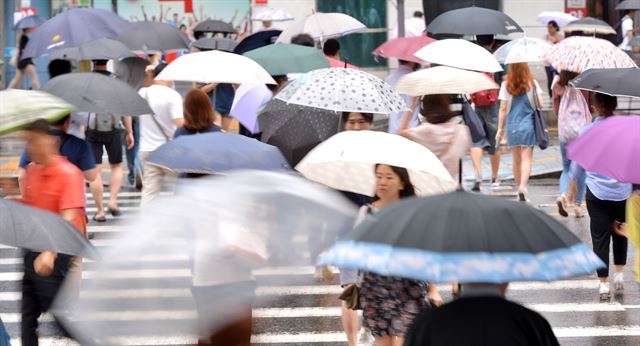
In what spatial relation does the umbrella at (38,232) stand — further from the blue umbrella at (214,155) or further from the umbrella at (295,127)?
the umbrella at (295,127)

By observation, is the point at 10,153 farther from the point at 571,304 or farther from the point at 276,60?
the point at 571,304

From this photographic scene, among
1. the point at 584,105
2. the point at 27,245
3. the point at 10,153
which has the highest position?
the point at 27,245

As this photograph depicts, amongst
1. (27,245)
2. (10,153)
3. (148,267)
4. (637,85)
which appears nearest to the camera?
(148,267)

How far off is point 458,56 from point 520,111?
2.28 m

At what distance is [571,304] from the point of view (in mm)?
10133

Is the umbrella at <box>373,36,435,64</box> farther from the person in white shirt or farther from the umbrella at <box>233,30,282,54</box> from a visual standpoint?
the person in white shirt

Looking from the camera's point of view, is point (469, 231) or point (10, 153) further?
point (10, 153)

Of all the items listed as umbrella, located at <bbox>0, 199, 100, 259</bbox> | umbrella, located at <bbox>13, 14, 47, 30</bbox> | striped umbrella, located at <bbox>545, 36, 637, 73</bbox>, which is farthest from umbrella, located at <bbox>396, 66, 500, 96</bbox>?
umbrella, located at <bbox>13, 14, 47, 30</bbox>

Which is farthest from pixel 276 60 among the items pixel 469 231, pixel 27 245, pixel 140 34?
pixel 469 231

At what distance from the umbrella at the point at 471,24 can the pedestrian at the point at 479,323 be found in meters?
12.0

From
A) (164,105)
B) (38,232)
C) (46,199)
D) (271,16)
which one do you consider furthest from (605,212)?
(271,16)

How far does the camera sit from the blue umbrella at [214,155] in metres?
5.95

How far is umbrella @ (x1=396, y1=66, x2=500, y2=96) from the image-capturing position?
10320mm

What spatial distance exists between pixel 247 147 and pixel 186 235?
4.08 feet
